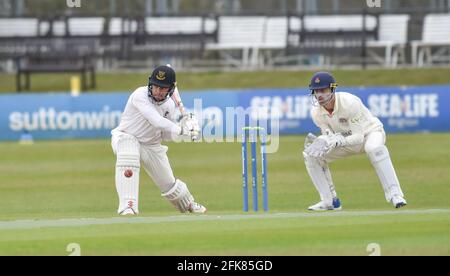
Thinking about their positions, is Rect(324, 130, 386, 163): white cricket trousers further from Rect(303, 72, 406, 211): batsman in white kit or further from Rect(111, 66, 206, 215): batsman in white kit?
Rect(111, 66, 206, 215): batsman in white kit

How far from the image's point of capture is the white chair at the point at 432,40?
117ft

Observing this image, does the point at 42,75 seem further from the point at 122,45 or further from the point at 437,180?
the point at 437,180

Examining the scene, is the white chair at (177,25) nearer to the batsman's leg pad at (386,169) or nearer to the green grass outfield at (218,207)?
the green grass outfield at (218,207)

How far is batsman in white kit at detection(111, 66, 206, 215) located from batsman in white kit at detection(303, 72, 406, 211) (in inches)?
56.1

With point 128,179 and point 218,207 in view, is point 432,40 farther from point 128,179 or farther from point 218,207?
point 128,179

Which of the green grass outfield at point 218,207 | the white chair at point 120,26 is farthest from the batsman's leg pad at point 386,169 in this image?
the white chair at point 120,26

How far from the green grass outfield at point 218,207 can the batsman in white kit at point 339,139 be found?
1.24ft

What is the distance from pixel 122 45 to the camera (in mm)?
36938

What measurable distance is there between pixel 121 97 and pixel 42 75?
7903mm

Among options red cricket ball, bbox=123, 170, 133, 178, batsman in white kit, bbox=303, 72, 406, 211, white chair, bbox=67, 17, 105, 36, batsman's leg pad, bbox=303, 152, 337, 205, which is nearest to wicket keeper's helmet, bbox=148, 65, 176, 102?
red cricket ball, bbox=123, 170, 133, 178

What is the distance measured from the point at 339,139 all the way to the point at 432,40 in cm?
2182

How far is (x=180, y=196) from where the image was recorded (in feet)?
51.2

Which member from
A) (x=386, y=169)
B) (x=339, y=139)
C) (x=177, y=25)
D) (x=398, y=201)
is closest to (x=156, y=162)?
(x=339, y=139)
